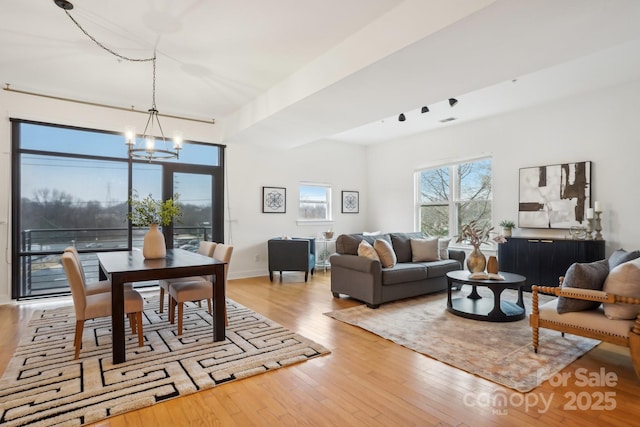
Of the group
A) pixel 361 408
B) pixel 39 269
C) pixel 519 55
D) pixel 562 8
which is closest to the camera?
pixel 361 408

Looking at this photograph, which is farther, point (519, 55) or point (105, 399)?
point (519, 55)

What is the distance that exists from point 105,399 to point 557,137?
6270 millimetres

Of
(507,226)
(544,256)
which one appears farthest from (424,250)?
(544,256)

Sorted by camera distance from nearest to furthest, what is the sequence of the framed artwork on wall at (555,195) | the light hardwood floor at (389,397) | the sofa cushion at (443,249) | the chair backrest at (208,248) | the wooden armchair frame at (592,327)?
1. the light hardwood floor at (389,397)
2. the wooden armchair frame at (592,327)
3. the chair backrest at (208,248)
4. the framed artwork on wall at (555,195)
5. the sofa cushion at (443,249)

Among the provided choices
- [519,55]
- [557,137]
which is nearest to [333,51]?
[519,55]

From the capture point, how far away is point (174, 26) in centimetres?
310

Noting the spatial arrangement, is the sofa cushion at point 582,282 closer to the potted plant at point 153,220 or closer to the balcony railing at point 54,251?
the potted plant at point 153,220

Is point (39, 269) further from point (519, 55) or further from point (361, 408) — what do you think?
point (519, 55)

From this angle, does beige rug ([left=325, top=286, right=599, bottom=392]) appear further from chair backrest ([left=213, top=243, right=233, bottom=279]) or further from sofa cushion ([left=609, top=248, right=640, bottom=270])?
chair backrest ([left=213, top=243, right=233, bottom=279])

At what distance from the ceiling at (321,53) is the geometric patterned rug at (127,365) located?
2634 millimetres

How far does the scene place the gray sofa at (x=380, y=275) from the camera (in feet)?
13.8

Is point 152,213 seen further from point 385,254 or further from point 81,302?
point 385,254

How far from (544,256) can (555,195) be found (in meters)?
0.97

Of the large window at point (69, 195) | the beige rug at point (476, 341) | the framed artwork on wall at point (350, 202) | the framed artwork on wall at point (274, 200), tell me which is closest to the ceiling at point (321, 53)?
the large window at point (69, 195)
